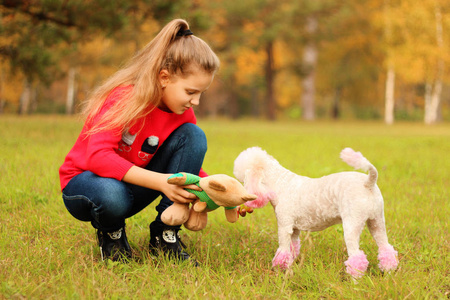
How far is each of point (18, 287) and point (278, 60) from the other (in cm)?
2395

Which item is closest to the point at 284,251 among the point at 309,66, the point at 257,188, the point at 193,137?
the point at 257,188

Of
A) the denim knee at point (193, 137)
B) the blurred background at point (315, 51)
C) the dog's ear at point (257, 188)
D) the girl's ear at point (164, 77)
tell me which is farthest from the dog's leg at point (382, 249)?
the blurred background at point (315, 51)

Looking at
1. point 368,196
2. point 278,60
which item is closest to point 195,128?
point 368,196

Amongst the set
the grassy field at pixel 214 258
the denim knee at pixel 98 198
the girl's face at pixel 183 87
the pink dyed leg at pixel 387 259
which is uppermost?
the girl's face at pixel 183 87

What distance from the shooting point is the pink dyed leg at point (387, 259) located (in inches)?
79.4

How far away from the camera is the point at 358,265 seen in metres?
1.93

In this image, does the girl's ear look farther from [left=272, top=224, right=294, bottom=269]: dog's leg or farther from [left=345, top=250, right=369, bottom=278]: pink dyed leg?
[left=345, top=250, right=369, bottom=278]: pink dyed leg

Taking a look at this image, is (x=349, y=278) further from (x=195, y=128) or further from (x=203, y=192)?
(x=195, y=128)

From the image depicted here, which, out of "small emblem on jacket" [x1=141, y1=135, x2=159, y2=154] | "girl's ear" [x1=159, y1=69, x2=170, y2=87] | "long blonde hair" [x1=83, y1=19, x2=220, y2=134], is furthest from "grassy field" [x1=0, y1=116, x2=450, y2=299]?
"girl's ear" [x1=159, y1=69, x2=170, y2=87]

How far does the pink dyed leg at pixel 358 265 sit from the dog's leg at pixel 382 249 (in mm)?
145

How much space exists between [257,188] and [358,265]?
0.59 meters

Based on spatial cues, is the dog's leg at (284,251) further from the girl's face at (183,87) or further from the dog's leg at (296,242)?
the girl's face at (183,87)

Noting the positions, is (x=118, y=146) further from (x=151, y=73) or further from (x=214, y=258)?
(x=214, y=258)

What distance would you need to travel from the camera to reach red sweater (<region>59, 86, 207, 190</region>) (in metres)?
2.05
